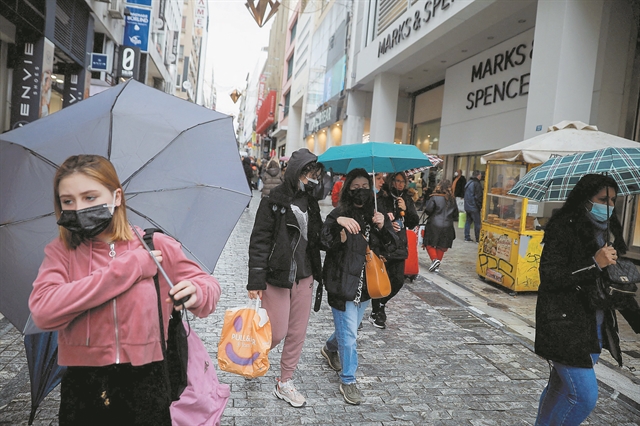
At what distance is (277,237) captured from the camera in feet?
11.2

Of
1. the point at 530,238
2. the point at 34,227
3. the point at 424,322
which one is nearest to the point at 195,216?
the point at 34,227

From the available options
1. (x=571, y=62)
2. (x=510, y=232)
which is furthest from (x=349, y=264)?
(x=571, y=62)

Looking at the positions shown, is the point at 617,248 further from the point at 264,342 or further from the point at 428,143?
the point at 428,143

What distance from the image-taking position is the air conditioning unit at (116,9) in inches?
592

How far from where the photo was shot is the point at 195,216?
2332mm

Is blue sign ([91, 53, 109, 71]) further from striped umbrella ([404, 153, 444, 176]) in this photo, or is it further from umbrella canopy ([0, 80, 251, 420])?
umbrella canopy ([0, 80, 251, 420])

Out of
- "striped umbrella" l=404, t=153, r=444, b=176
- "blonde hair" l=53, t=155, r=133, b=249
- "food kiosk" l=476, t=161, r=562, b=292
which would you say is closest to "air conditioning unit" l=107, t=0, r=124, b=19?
"striped umbrella" l=404, t=153, r=444, b=176

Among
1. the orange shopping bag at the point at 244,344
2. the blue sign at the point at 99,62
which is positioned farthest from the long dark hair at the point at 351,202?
the blue sign at the point at 99,62

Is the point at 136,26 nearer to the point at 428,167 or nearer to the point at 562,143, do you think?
the point at 428,167

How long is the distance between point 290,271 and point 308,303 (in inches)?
14.1

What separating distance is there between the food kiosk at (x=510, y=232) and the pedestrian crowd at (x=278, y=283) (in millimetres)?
3125

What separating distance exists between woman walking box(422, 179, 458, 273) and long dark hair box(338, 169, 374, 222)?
4.94 metres

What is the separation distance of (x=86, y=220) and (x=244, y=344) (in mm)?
1768

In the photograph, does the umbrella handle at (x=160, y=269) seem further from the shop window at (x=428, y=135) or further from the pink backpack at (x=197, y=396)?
the shop window at (x=428, y=135)
